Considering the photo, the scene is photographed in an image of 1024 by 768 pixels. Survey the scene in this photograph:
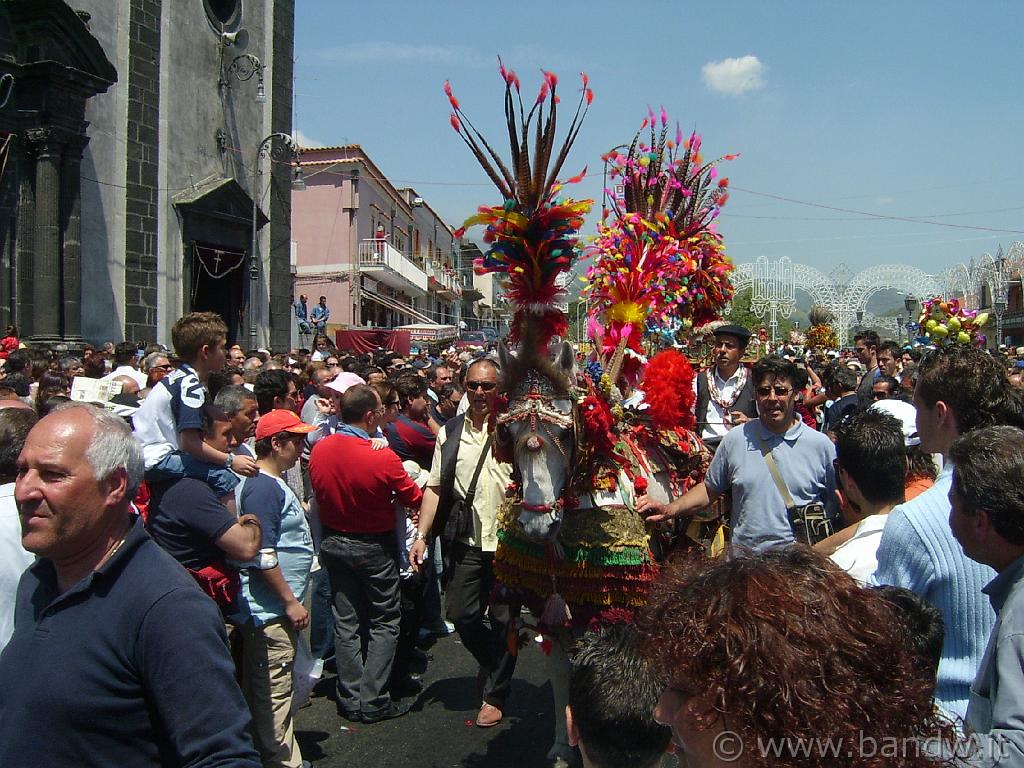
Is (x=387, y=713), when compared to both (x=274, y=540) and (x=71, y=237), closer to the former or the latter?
(x=274, y=540)

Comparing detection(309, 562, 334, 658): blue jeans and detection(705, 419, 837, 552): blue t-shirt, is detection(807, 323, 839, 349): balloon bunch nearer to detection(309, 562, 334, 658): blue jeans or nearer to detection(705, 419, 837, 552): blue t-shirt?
detection(705, 419, 837, 552): blue t-shirt

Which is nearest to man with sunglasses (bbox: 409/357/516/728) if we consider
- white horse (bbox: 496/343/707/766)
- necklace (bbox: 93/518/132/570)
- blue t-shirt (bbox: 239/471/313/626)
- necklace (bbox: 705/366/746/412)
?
white horse (bbox: 496/343/707/766)

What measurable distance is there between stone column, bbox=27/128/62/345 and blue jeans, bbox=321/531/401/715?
11.9 m

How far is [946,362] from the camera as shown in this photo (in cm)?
329

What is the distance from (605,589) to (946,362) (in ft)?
6.47

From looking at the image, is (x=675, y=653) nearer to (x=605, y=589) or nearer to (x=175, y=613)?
(x=175, y=613)

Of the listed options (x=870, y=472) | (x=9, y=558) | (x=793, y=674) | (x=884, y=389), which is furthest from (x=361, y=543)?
(x=884, y=389)

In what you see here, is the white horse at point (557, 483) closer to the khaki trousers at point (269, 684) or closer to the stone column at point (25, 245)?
the khaki trousers at point (269, 684)

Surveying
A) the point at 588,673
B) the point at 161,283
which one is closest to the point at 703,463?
the point at 588,673

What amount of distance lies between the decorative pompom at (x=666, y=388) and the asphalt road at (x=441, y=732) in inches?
83.0

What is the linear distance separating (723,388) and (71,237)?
13.1 metres

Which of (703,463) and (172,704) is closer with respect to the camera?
(172,704)

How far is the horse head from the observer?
401cm

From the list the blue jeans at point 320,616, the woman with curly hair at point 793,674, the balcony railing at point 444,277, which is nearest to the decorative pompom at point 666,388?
the blue jeans at point 320,616
